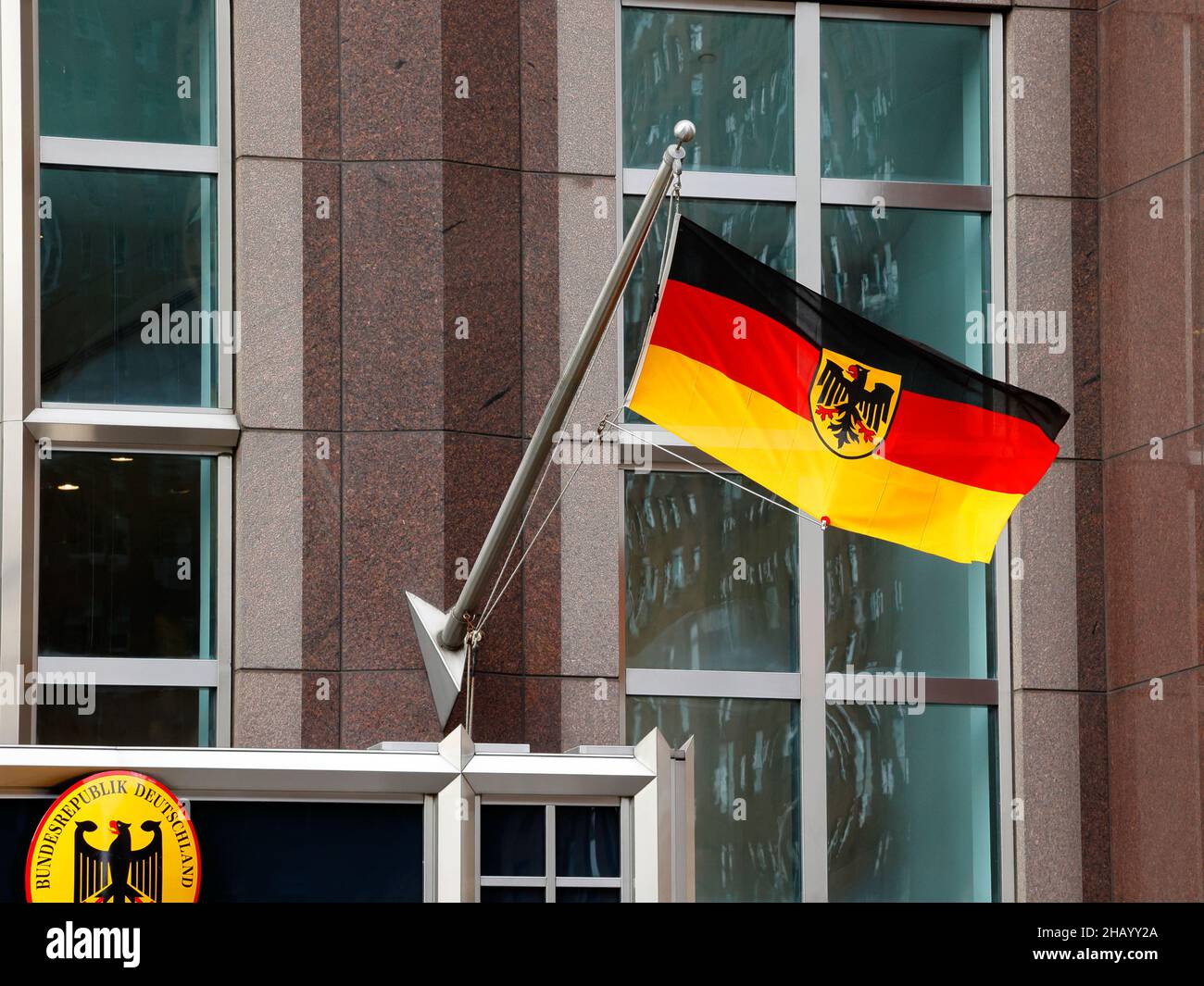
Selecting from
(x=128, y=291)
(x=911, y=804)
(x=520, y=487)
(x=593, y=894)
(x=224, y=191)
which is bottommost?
(x=911, y=804)

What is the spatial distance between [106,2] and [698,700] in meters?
6.46

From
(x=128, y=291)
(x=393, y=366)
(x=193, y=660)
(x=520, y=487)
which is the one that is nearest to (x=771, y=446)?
(x=520, y=487)

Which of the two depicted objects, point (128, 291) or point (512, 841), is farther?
point (128, 291)

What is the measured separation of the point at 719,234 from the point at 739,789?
4.03 m

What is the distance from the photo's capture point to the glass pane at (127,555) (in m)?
12.4

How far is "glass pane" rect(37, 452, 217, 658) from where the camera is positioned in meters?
12.4

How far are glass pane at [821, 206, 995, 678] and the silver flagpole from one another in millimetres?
2808

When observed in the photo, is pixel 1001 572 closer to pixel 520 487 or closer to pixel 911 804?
pixel 911 804

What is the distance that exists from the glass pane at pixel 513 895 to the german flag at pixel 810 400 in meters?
2.67

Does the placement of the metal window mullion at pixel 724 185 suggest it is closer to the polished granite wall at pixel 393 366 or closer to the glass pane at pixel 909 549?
the glass pane at pixel 909 549

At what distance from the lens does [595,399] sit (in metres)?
13.1

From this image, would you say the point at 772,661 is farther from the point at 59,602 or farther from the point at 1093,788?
the point at 59,602

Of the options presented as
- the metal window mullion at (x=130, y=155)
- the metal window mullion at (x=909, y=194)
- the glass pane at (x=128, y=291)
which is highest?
the metal window mullion at (x=130, y=155)

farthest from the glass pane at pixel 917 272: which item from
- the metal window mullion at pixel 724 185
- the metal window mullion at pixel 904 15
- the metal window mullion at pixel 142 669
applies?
the metal window mullion at pixel 142 669
